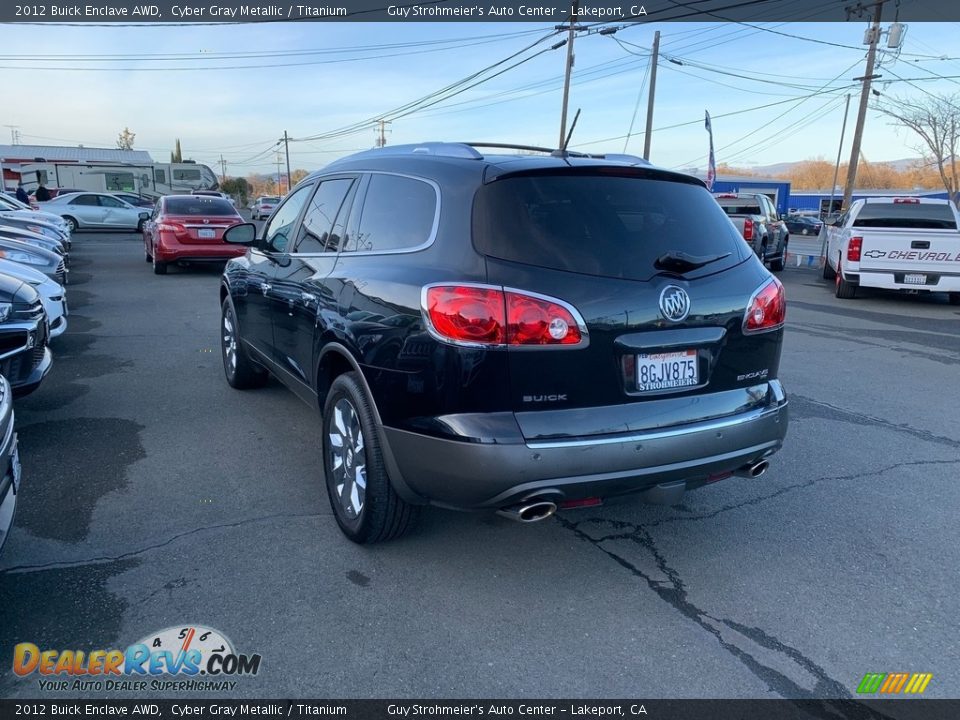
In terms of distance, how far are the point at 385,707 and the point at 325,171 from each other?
3307 millimetres

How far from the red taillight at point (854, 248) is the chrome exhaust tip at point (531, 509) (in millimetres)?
11566

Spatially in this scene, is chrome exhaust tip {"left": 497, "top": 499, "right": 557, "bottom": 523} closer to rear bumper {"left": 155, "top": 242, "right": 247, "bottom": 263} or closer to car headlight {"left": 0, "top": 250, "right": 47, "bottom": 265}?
car headlight {"left": 0, "top": 250, "right": 47, "bottom": 265}

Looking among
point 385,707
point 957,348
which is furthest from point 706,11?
point 385,707

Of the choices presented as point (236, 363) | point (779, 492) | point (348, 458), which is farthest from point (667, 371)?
point (236, 363)

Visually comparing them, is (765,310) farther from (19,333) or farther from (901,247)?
(901,247)

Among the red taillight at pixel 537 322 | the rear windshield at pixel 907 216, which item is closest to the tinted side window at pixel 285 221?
the red taillight at pixel 537 322

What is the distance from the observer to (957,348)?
8867 mm

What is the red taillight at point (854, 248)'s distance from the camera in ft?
40.2

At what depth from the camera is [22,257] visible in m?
9.49

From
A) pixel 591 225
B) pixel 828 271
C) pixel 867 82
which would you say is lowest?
pixel 828 271

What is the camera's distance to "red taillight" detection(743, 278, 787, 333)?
10.8ft

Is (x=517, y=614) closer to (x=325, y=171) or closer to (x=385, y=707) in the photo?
(x=385, y=707)

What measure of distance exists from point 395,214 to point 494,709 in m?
2.27

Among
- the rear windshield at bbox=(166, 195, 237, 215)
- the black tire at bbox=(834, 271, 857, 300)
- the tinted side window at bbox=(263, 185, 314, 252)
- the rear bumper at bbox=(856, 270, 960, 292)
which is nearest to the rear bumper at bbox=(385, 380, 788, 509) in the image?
the tinted side window at bbox=(263, 185, 314, 252)
